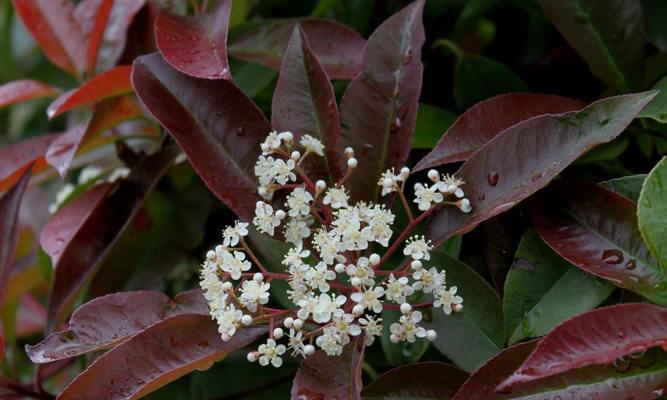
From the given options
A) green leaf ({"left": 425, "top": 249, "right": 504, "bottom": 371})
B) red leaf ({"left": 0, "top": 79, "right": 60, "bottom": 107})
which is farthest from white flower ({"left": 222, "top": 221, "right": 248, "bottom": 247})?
red leaf ({"left": 0, "top": 79, "right": 60, "bottom": 107})

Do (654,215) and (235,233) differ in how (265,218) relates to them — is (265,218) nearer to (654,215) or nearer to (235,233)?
(235,233)

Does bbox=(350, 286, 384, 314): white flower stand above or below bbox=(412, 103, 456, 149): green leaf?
below

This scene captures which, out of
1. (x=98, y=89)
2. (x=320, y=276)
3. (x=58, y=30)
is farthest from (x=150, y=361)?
(x=58, y=30)

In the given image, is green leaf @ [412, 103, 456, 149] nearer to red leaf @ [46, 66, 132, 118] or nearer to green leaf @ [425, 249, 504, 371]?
green leaf @ [425, 249, 504, 371]

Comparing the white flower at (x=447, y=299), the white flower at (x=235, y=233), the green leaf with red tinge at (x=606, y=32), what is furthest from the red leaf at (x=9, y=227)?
the green leaf with red tinge at (x=606, y=32)

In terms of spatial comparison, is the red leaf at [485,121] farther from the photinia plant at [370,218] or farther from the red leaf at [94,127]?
the red leaf at [94,127]

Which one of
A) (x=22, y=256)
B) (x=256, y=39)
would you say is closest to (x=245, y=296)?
(x=256, y=39)

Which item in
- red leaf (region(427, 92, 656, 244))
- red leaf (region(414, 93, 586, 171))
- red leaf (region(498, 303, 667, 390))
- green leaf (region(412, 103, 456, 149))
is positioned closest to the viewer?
red leaf (region(498, 303, 667, 390))
